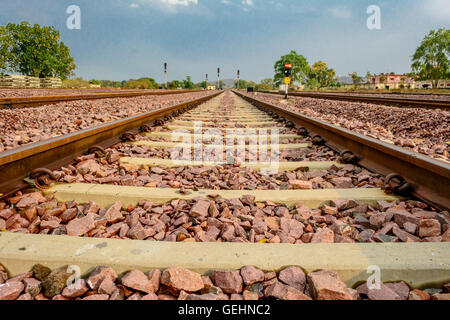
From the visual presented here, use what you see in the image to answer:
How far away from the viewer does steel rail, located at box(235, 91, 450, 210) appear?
5.34 feet

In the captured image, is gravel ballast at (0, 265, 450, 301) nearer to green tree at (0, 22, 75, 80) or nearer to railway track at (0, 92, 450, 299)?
railway track at (0, 92, 450, 299)

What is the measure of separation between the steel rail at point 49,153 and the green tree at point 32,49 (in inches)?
2019

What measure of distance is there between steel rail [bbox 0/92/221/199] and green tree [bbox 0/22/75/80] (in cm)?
5128

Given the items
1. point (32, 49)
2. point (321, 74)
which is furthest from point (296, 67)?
point (32, 49)

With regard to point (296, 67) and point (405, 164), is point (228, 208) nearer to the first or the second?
point (405, 164)

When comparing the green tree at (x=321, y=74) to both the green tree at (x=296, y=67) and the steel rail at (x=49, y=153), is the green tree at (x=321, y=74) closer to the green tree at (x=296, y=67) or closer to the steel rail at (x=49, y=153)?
the green tree at (x=296, y=67)

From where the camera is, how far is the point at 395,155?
6.80 feet

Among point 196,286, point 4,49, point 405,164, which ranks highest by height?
point 4,49

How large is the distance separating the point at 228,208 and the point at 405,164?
1295mm

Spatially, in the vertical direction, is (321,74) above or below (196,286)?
above

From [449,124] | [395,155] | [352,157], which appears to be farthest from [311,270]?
[449,124]

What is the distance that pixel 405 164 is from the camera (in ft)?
6.45
